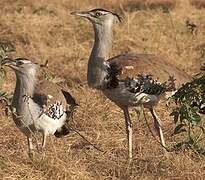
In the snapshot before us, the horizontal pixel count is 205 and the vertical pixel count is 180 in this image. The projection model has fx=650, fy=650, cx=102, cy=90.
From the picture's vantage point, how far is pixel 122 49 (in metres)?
9.16

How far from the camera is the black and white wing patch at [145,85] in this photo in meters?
5.04

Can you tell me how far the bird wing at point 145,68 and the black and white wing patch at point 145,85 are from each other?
36 mm

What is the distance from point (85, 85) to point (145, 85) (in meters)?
2.31

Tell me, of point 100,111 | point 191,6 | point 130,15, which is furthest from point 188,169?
point 191,6

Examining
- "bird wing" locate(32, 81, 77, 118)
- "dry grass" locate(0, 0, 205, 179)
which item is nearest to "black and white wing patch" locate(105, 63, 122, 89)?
"bird wing" locate(32, 81, 77, 118)

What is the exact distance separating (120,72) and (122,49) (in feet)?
13.5

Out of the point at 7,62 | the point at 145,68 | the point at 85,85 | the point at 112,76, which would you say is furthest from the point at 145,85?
the point at 85,85

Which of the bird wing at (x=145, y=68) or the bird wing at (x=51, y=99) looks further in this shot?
the bird wing at (x=145, y=68)

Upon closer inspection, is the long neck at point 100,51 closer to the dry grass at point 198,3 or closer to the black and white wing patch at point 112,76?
the black and white wing patch at point 112,76

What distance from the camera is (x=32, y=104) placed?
4738 millimetres

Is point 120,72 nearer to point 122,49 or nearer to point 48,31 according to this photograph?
point 122,49

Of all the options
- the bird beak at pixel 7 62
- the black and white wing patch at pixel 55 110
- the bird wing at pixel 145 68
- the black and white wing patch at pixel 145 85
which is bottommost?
the black and white wing patch at pixel 55 110

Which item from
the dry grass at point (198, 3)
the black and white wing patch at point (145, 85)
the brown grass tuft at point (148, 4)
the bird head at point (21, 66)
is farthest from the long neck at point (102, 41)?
the dry grass at point (198, 3)

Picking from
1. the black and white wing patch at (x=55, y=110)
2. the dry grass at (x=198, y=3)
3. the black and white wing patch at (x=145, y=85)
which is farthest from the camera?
the dry grass at (x=198, y=3)
